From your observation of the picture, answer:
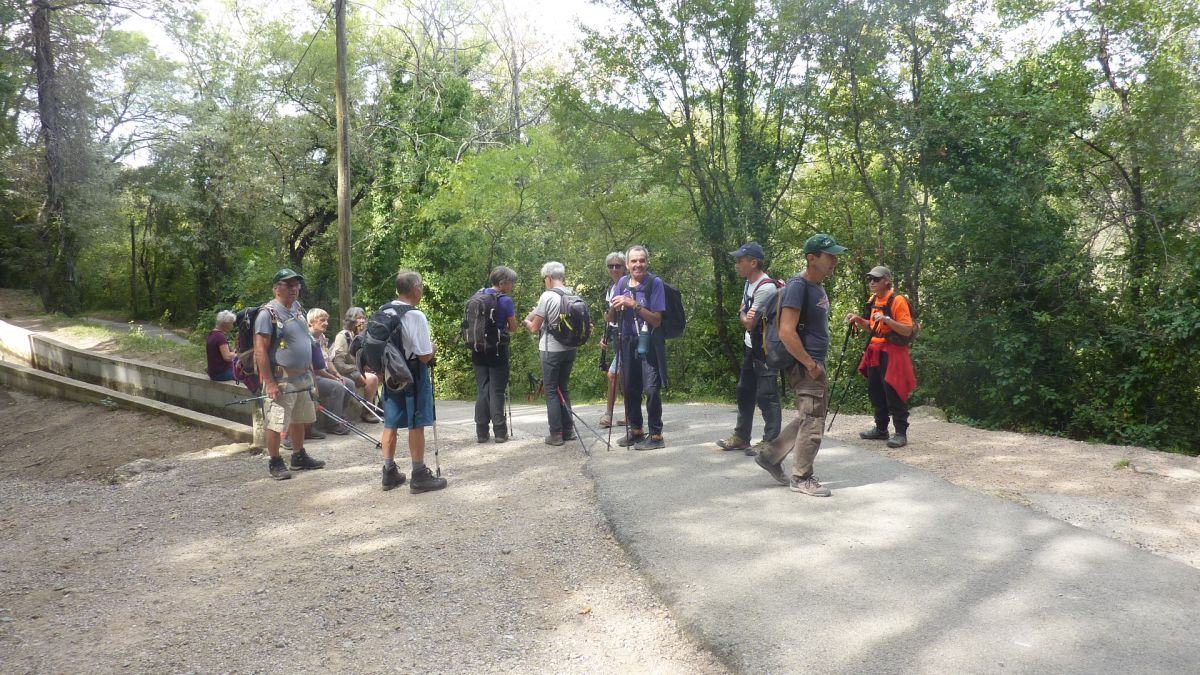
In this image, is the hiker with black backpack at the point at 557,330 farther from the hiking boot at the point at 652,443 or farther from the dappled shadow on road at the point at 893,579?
the dappled shadow on road at the point at 893,579

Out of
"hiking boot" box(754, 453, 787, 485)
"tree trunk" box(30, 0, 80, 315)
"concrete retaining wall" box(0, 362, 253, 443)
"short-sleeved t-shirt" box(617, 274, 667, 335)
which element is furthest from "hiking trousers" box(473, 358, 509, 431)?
"tree trunk" box(30, 0, 80, 315)

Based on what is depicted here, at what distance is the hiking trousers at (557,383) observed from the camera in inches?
301

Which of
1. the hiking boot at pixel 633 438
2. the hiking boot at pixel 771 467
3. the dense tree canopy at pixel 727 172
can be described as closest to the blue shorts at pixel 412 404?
the hiking boot at pixel 633 438

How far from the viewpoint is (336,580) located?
4680mm

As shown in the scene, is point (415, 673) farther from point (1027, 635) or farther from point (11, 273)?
point (11, 273)

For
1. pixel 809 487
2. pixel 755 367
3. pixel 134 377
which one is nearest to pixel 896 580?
pixel 809 487

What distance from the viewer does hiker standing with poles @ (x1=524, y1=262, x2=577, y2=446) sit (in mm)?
7441

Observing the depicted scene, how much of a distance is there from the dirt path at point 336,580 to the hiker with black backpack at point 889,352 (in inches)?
117

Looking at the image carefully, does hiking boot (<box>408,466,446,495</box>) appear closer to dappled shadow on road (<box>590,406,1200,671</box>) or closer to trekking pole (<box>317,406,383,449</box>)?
dappled shadow on road (<box>590,406,1200,671</box>)

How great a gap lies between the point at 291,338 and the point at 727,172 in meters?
13.4

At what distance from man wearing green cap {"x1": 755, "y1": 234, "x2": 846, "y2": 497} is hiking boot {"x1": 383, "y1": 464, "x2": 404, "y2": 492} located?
3240 mm

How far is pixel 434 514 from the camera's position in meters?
5.84

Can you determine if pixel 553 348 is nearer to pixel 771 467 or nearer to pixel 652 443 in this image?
pixel 652 443

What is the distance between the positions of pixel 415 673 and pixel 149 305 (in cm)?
4083
